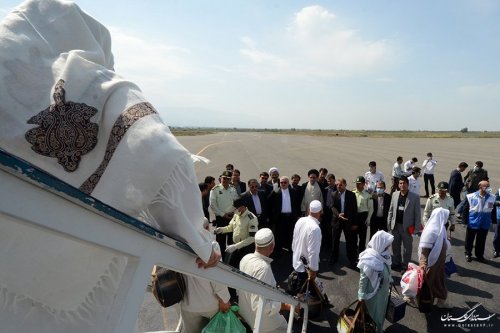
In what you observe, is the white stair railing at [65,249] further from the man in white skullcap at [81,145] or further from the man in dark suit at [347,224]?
the man in dark suit at [347,224]

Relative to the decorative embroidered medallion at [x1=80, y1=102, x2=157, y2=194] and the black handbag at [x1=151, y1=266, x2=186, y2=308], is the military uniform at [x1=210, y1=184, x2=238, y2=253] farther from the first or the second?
the decorative embroidered medallion at [x1=80, y1=102, x2=157, y2=194]

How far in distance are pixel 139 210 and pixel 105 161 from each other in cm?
18

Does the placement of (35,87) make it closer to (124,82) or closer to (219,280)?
(124,82)

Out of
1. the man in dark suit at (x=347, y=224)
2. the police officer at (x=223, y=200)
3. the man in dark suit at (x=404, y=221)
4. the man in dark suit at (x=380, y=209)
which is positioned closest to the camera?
the man in dark suit at (x=404, y=221)

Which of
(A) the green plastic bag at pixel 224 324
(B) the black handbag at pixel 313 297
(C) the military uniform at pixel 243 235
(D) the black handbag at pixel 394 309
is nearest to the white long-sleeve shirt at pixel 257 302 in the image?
(A) the green plastic bag at pixel 224 324

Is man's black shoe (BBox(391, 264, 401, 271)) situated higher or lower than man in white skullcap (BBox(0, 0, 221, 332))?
lower

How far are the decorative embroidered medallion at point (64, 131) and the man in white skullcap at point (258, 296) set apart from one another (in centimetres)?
251

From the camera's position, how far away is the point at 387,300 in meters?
4.62

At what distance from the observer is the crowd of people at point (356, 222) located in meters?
5.15

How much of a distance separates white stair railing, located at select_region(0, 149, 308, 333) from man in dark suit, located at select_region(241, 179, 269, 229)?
5.94 meters

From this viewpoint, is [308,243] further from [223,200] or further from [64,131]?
[64,131]

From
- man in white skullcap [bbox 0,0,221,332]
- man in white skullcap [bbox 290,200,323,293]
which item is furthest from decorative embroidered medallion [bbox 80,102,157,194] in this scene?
man in white skullcap [bbox 290,200,323,293]

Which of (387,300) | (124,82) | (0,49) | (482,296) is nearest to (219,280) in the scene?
(124,82)

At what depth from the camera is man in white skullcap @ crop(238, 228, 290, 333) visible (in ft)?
10.8
